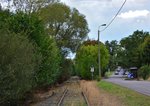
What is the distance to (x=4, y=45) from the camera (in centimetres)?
2136

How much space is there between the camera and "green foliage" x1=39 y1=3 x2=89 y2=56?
8644 cm

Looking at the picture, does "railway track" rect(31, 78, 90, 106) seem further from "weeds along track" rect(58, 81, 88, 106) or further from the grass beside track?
the grass beside track

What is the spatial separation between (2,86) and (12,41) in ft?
9.41

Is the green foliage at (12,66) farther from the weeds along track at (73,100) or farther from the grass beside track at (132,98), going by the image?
the grass beside track at (132,98)

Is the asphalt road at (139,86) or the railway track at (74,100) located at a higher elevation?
the asphalt road at (139,86)

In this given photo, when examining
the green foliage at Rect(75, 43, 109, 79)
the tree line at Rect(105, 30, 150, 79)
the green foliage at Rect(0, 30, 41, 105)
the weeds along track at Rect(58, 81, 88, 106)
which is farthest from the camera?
the tree line at Rect(105, 30, 150, 79)

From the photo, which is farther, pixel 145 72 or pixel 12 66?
pixel 145 72

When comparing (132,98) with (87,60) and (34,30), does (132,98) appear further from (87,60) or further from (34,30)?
(87,60)

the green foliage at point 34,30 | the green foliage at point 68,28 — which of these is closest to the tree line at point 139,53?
the green foliage at point 68,28

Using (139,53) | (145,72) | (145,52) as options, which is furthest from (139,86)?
(139,53)

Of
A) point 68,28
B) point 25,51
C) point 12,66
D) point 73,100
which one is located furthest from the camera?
point 68,28

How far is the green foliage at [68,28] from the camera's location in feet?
284

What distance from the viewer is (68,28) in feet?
296

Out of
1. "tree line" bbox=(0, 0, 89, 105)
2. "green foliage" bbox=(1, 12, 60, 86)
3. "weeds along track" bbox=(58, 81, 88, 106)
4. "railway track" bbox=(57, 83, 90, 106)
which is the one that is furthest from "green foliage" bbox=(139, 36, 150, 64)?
"green foliage" bbox=(1, 12, 60, 86)
